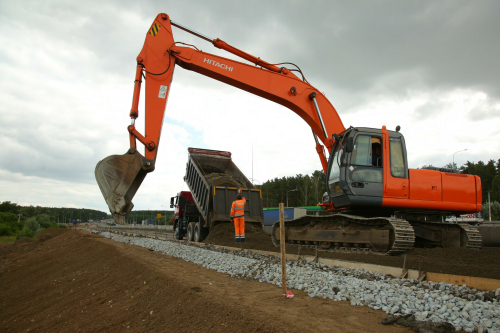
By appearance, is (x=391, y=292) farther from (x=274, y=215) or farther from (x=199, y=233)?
(x=274, y=215)

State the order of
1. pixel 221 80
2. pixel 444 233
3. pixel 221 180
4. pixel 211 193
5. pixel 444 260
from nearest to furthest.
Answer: pixel 444 260 → pixel 444 233 → pixel 221 80 → pixel 211 193 → pixel 221 180

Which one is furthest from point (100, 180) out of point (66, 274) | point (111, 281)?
point (66, 274)

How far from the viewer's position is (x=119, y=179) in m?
8.05

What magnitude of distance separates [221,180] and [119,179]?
19.5 ft

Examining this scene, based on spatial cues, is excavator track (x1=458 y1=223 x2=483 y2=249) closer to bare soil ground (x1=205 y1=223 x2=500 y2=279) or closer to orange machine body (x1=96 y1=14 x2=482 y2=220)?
orange machine body (x1=96 y1=14 x2=482 y2=220)

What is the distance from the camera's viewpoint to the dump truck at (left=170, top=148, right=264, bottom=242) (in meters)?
12.9

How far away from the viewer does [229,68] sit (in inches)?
390

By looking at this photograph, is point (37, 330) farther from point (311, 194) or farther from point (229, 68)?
point (311, 194)

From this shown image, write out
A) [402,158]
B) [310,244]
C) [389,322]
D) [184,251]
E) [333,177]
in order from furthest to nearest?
1. [184,251]
2. [310,244]
3. [333,177]
4. [402,158]
5. [389,322]

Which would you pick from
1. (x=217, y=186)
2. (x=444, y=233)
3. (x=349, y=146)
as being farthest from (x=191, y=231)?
(x=444, y=233)

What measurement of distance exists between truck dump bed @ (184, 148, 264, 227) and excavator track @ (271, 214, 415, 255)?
3.40m

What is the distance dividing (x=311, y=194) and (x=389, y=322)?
5881cm

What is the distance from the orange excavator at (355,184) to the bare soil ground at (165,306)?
6.46 ft

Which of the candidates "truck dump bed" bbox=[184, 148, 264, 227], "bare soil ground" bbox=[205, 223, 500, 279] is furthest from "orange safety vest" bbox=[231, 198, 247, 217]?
"truck dump bed" bbox=[184, 148, 264, 227]
